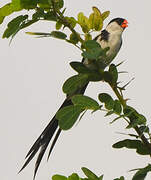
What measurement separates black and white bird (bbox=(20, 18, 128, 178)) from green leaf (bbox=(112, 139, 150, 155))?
8.9 inches

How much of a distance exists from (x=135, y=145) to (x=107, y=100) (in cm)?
14

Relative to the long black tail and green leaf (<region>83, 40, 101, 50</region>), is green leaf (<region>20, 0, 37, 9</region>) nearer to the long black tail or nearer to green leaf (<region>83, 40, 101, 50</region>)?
green leaf (<region>83, 40, 101, 50</region>)

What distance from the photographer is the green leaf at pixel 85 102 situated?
100 centimetres

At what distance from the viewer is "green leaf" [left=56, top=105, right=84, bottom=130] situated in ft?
3.20

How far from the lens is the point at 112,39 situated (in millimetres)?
2299

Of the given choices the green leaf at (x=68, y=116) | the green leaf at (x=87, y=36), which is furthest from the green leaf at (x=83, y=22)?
the green leaf at (x=68, y=116)

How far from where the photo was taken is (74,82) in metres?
1.00

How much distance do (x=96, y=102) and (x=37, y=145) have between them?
24.0 inches

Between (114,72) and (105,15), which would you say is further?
(105,15)

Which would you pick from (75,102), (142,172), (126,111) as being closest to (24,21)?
(75,102)

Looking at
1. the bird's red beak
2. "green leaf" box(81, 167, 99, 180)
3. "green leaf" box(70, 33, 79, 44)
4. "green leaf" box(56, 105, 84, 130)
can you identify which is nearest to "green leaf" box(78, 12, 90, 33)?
"green leaf" box(70, 33, 79, 44)

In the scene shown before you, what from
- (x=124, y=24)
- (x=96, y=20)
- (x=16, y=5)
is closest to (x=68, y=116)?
(x=16, y=5)

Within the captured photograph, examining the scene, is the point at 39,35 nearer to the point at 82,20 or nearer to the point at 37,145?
the point at 82,20

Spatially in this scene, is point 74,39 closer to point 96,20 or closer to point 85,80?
point 85,80
